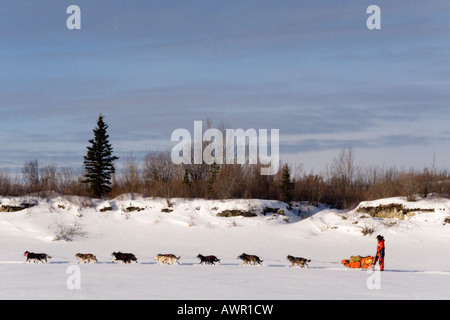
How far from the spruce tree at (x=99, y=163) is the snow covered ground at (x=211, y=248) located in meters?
3.48

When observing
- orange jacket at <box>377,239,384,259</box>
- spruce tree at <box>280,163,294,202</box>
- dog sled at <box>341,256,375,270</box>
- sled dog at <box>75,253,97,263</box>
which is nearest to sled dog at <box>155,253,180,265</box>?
sled dog at <box>75,253,97,263</box>

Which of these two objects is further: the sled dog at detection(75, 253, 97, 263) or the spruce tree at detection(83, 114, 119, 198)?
the spruce tree at detection(83, 114, 119, 198)

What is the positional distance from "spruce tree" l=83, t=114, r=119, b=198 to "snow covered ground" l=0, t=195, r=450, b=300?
3478 millimetres

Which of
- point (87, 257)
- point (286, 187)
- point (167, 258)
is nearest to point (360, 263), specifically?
point (167, 258)

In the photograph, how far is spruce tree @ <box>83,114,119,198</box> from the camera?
131 feet

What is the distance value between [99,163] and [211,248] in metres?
15.6

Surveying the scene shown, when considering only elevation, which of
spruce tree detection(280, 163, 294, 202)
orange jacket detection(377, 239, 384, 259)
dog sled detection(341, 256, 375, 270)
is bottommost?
dog sled detection(341, 256, 375, 270)

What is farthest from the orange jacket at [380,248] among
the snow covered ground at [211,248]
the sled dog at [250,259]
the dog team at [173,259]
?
the sled dog at [250,259]

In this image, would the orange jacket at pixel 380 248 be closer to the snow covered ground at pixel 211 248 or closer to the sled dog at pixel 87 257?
the snow covered ground at pixel 211 248

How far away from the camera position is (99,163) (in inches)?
1583

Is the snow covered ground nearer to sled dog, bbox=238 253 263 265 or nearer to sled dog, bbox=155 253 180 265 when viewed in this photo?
sled dog, bbox=238 253 263 265

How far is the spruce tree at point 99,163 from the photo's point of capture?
3978 centimetres

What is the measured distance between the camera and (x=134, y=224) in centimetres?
3331
